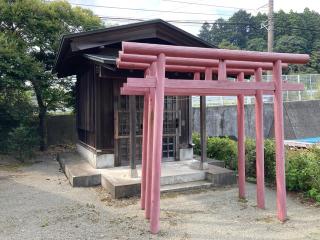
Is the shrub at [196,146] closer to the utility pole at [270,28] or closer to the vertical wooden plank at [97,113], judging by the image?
the vertical wooden plank at [97,113]

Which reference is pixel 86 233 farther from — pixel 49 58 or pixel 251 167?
pixel 49 58

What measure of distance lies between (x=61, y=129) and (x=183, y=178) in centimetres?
908

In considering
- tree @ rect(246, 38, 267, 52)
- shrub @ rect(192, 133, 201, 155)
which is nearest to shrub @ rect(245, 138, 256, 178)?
shrub @ rect(192, 133, 201, 155)

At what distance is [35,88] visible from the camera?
1311 centimetres

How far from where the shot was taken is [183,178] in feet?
25.6

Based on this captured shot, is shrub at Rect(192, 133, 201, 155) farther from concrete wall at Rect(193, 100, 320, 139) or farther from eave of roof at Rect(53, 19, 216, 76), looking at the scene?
concrete wall at Rect(193, 100, 320, 139)

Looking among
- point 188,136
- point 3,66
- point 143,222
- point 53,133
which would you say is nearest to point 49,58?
point 3,66

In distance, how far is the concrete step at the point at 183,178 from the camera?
759 centimetres

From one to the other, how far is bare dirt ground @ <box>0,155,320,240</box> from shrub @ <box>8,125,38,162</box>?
361 centimetres

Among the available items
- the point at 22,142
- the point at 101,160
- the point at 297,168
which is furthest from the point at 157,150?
the point at 22,142

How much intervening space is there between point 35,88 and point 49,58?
151 cm

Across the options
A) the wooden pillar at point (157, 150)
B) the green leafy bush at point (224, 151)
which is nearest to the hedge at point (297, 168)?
the green leafy bush at point (224, 151)

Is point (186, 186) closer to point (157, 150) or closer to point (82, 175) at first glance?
point (82, 175)

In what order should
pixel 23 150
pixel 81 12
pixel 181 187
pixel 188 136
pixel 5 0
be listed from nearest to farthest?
1. pixel 181 187
2. pixel 188 136
3. pixel 23 150
4. pixel 5 0
5. pixel 81 12
